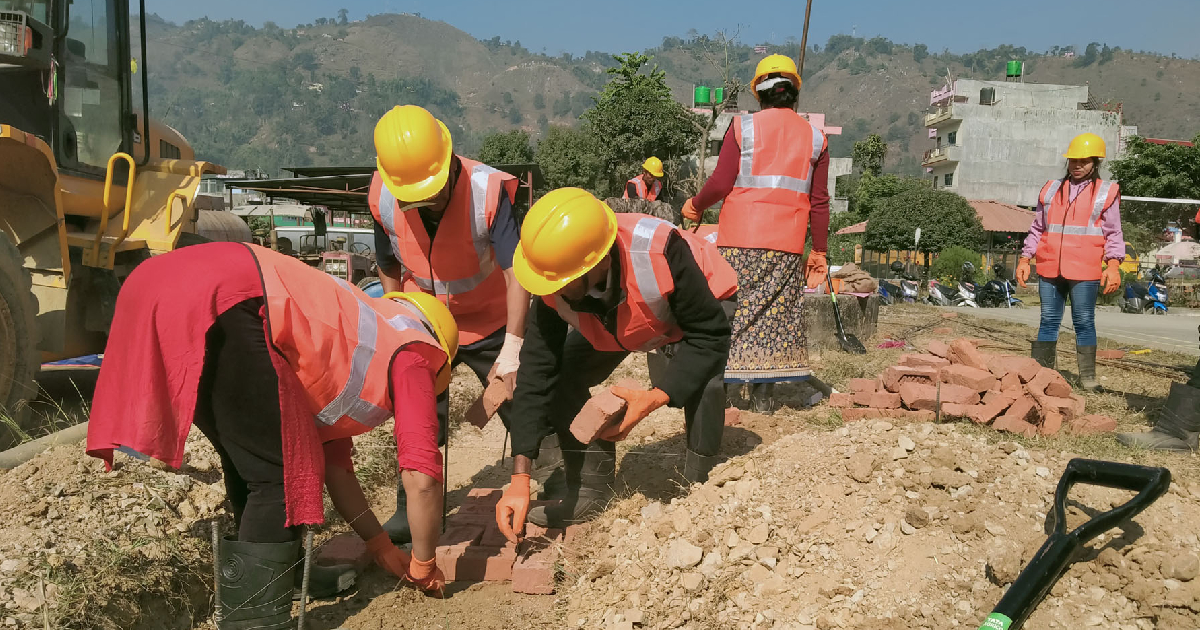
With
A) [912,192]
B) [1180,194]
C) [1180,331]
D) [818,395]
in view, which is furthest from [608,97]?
[818,395]

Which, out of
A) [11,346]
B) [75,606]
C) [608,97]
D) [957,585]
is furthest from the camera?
[608,97]

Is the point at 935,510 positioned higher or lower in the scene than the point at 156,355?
lower

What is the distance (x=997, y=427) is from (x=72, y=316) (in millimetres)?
5558

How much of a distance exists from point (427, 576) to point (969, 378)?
10.9ft

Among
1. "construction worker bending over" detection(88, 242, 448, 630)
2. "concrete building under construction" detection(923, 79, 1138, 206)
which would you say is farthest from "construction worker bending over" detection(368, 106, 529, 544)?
"concrete building under construction" detection(923, 79, 1138, 206)

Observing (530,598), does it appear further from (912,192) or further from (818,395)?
(912,192)

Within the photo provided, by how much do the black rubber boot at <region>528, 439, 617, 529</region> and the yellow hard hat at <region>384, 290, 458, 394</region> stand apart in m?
0.90

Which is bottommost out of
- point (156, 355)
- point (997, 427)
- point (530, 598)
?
point (530, 598)

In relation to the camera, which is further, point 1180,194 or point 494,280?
point 1180,194

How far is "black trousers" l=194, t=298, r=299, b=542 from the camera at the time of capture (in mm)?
2268

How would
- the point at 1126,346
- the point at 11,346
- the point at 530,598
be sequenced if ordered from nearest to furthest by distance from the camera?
the point at 530,598, the point at 11,346, the point at 1126,346

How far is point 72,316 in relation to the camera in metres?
5.21

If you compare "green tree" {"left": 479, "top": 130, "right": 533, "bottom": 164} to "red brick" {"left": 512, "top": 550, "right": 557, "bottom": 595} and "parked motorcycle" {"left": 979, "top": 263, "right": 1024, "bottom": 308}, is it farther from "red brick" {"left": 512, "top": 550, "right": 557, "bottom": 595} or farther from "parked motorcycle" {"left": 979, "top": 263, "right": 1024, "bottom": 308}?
"red brick" {"left": 512, "top": 550, "right": 557, "bottom": 595}

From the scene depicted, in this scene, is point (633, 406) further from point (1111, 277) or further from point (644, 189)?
point (644, 189)
